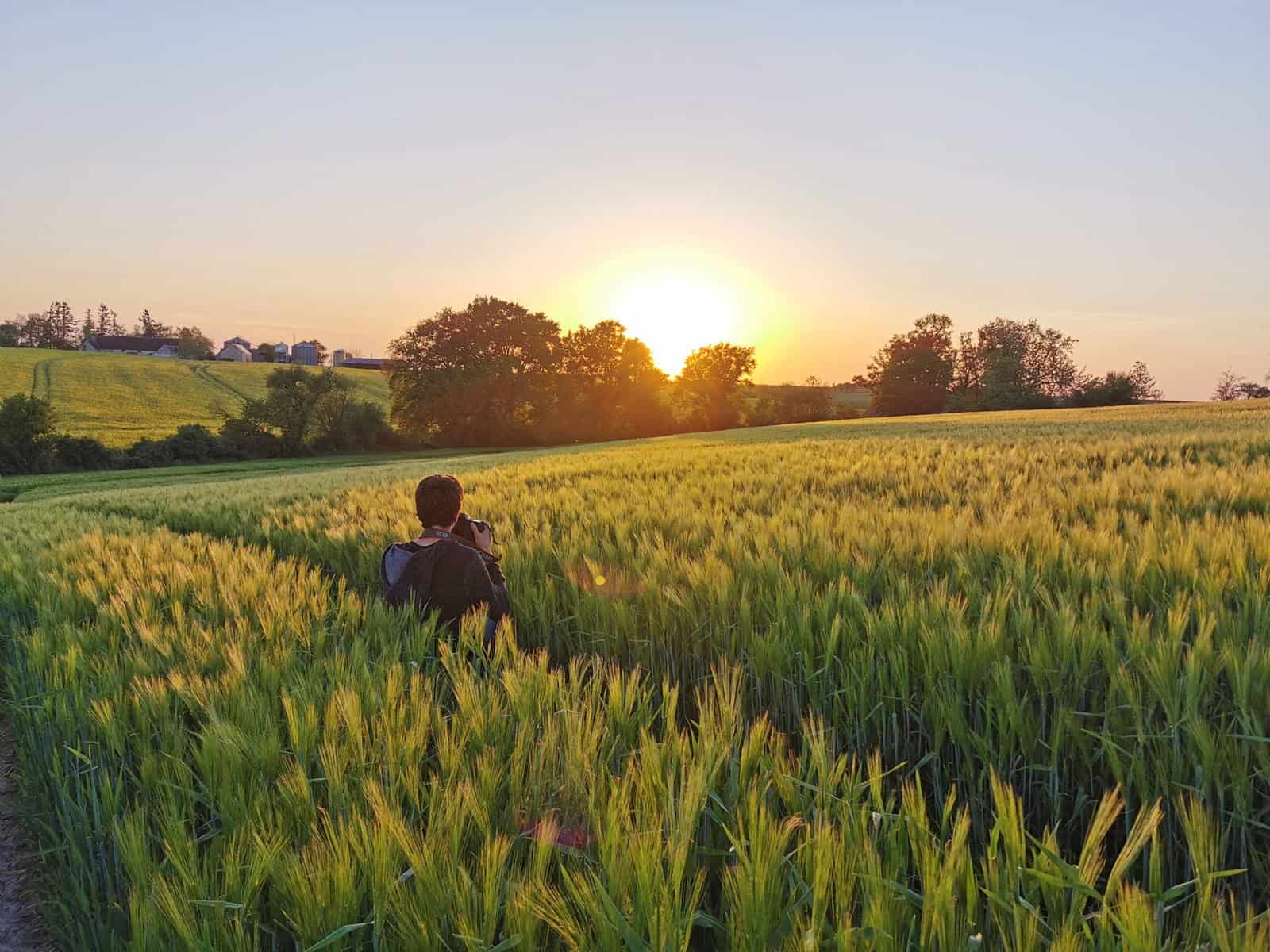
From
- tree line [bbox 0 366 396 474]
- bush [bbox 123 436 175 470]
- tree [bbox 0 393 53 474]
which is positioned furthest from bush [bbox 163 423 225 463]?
tree [bbox 0 393 53 474]

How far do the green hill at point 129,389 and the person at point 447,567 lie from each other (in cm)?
5598

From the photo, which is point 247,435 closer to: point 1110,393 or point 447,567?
point 447,567

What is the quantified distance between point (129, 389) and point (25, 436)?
3572 cm

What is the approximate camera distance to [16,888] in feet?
7.92

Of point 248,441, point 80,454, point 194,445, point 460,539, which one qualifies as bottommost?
point 80,454

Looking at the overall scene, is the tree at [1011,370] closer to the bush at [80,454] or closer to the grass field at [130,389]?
the grass field at [130,389]

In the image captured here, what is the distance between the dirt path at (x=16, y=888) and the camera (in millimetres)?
2117

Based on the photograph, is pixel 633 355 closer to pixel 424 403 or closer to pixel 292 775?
pixel 424 403

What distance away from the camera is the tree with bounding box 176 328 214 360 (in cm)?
12700

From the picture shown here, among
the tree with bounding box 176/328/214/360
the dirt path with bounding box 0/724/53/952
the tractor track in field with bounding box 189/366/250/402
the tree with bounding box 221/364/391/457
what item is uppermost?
the tree with bounding box 176/328/214/360

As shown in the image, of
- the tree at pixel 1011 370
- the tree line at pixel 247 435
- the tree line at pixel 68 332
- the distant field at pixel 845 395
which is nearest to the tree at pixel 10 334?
the tree line at pixel 68 332

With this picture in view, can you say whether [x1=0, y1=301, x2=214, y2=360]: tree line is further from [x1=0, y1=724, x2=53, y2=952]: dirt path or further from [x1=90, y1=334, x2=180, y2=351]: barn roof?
[x1=0, y1=724, x2=53, y2=952]: dirt path

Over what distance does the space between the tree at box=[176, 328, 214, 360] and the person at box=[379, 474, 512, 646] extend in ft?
461

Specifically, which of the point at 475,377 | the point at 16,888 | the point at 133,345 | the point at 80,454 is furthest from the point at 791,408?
the point at 133,345
